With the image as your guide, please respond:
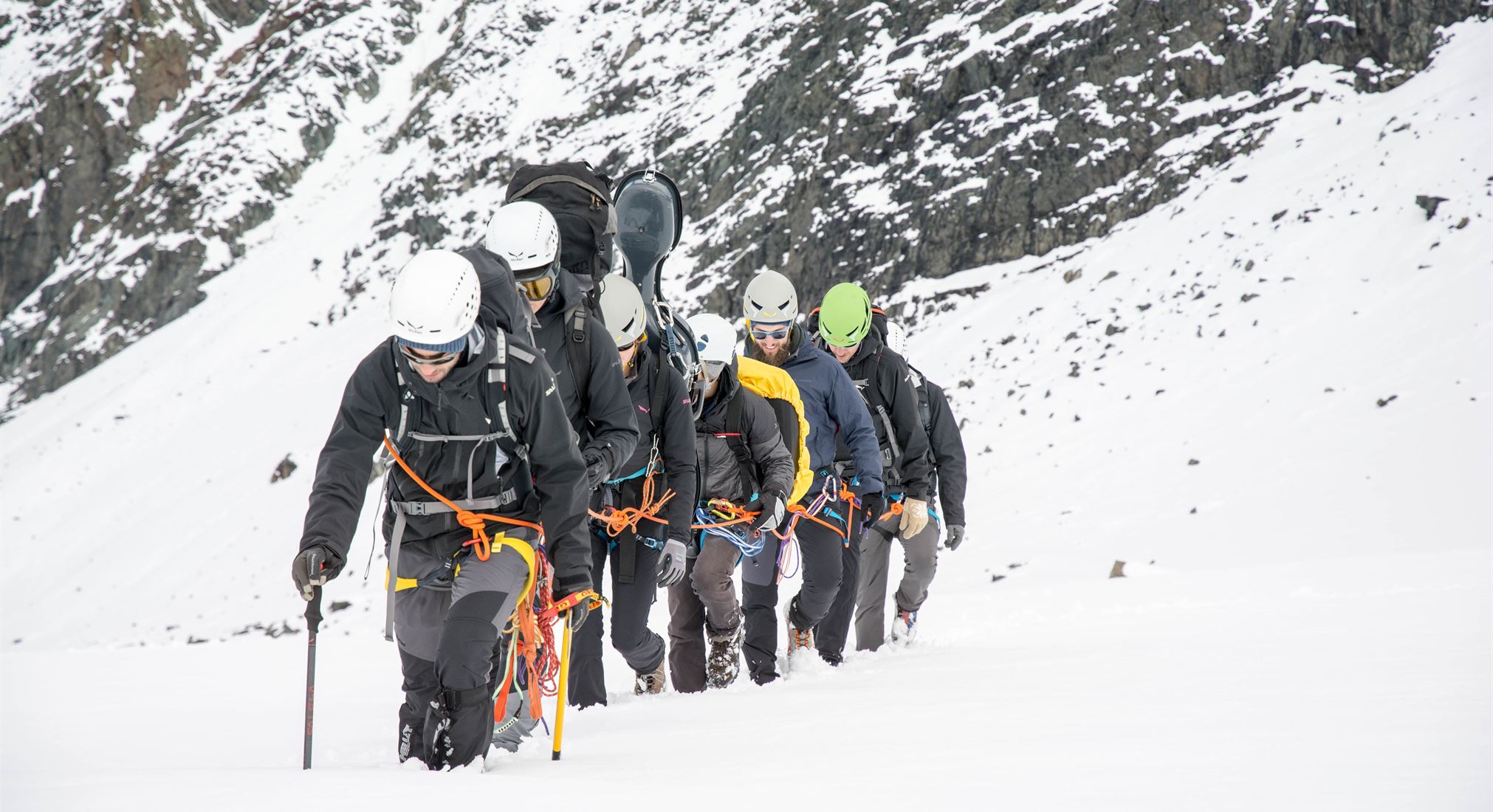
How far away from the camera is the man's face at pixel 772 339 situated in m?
6.73

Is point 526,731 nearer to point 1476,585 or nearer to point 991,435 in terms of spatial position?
point 1476,585

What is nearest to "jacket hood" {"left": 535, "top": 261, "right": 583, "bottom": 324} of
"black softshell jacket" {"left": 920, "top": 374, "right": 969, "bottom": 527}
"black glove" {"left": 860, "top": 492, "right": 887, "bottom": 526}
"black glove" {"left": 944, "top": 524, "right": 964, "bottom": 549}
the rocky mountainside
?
"black glove" {"left": 860, "top": 492, "right": 887, "bottom": 526}

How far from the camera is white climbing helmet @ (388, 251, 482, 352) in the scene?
3.62 meters

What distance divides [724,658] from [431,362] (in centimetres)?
319

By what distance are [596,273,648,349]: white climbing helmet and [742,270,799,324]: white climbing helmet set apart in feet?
4.35

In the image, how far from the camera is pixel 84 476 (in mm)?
36906

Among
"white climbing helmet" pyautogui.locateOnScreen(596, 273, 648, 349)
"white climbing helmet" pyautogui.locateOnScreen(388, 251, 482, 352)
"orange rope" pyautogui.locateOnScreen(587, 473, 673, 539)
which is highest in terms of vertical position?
"white climbing helmet" pyautogui.locateOnScreen(388, 251, 482, 352)

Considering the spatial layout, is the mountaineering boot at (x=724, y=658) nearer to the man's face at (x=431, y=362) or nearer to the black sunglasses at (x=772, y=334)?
the black sunglasses at (x=772, y=334)

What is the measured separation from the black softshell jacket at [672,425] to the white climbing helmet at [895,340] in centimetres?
259

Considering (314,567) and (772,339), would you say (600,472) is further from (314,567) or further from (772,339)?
(772,339)

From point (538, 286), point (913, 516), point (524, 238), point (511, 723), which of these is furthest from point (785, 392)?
point (511, 723)

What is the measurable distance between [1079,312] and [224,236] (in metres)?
46.7

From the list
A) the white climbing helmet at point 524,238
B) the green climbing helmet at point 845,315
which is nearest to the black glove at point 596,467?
the white climbing helmet at point 524,238

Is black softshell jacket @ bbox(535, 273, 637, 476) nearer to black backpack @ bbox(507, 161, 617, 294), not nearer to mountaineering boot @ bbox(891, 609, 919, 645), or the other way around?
black backpack @ bbox(507, 161, 617, 294)
